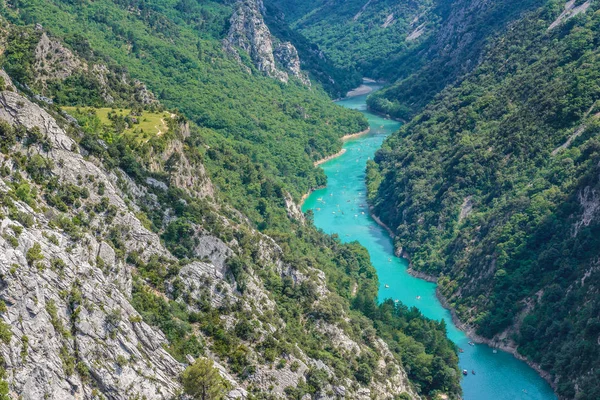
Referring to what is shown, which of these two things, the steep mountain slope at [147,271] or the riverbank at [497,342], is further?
the riverbank at [497,342]

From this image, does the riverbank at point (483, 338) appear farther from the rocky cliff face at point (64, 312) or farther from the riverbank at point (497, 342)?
the rocky cliff face at point (64, 312)

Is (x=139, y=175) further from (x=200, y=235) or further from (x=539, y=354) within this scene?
(x=539, y=354)

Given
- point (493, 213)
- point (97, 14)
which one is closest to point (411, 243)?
point (493, 213)

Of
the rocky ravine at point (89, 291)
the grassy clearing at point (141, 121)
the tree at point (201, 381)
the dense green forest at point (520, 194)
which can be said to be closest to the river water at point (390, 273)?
the dense green forest at point (520, 194)

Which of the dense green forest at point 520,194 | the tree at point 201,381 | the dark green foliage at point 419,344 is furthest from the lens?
the dense green forest at point 520,194

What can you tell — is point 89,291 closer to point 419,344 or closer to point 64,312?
point 64,312

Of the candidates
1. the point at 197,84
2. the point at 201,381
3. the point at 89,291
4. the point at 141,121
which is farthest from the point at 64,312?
the point at 197,84
